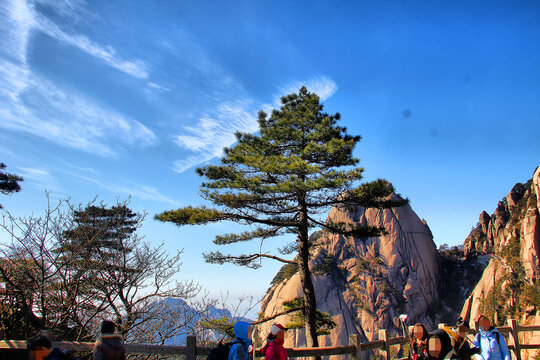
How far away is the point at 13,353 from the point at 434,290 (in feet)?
192

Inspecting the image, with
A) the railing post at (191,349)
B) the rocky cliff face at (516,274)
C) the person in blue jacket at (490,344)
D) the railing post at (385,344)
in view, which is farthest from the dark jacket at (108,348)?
the rocky cliff face at (516,274)

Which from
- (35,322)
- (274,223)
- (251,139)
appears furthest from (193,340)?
(251,139)

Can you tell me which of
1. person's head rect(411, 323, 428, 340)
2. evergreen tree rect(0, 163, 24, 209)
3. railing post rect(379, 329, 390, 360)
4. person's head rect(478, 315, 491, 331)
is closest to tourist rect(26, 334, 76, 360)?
person's head rect(411, 323, 428, 340)

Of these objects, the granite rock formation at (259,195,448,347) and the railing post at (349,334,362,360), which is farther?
the granite rock formation at (259,195,448,347)

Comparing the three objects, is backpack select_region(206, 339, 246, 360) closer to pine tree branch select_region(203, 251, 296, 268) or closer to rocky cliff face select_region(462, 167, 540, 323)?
pine tree branch select_region(203, 251, 296, 268)

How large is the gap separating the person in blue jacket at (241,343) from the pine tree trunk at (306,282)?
34.9 ft

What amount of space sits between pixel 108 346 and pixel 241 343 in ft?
4.82

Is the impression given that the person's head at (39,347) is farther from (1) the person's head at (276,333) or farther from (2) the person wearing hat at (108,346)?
(1) the person's head at (276,333)

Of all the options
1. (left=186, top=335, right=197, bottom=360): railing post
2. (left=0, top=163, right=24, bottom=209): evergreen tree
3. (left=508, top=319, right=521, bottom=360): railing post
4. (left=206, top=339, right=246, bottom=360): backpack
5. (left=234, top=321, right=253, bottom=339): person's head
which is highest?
(left=0, top=163, right=24, bottom=209): evergreen tree

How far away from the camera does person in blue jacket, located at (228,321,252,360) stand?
4.24 m

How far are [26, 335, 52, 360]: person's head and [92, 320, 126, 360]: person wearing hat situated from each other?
51 cm

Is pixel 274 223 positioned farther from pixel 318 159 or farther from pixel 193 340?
pixel 193 340

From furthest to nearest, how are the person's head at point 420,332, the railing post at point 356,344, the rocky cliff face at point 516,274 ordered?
1. the rocky cliff face at point 516,274
2. the railing post at point 356,344
3. the person's head at point 420,332

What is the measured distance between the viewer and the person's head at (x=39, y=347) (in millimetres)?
3986
